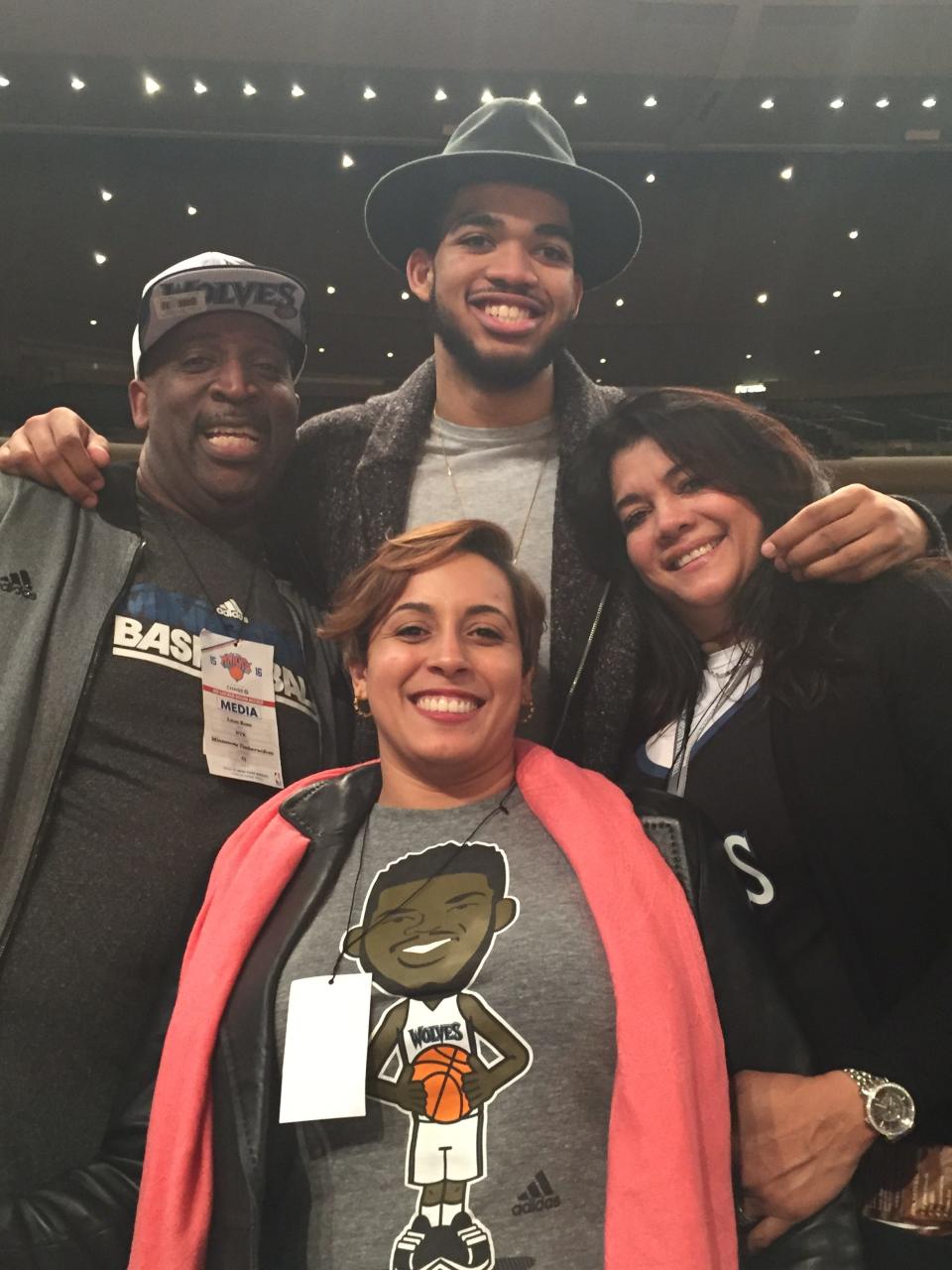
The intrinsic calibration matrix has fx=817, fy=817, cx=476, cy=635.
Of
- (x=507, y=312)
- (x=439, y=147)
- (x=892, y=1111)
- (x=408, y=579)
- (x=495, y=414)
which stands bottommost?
(x=892, y=1111)

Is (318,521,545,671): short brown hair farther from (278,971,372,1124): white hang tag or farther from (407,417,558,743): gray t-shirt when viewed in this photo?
(278,971,372,1124): white hang tag

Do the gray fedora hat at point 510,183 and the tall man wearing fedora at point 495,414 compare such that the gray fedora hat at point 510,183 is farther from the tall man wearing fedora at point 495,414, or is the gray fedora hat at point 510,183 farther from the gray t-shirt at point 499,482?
the gray t-shirt at point 499,482

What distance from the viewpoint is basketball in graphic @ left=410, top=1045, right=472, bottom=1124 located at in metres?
1.11

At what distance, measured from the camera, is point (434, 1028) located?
3.80 ft

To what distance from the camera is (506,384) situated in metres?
1.75

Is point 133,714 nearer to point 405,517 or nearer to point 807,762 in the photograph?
point 405,517

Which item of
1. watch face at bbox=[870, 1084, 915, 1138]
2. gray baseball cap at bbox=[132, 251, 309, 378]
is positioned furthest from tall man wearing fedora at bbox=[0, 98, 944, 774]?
watch face at bbox=[870, 1084, 915, 1138]

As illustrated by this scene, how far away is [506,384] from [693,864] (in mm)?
1040

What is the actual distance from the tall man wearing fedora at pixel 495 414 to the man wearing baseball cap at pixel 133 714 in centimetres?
12

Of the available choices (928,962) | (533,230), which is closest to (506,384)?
(533,230)

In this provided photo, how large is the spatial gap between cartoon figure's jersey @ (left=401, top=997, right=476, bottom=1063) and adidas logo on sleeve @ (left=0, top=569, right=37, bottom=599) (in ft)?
3.32

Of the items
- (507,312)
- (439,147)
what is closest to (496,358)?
(507,312)

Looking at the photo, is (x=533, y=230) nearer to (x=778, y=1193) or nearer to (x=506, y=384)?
(x=506, y=384)

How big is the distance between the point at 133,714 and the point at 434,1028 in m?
0.77
